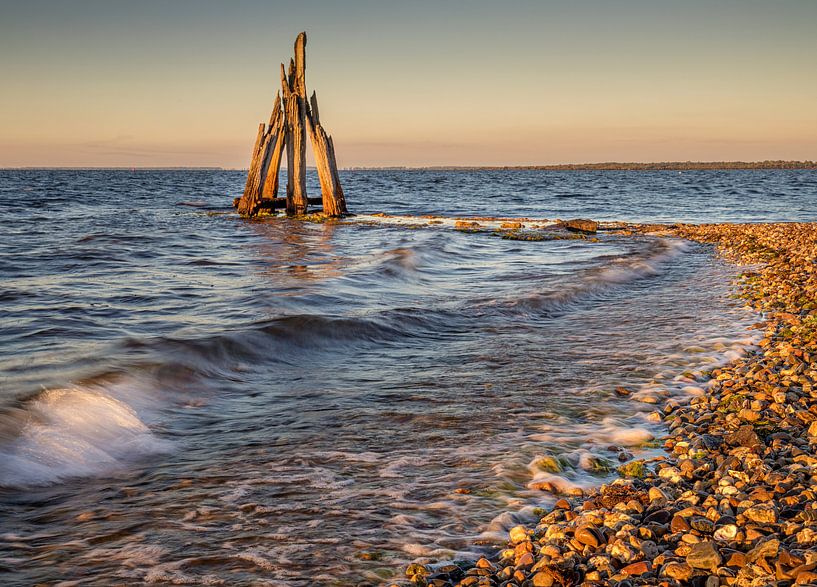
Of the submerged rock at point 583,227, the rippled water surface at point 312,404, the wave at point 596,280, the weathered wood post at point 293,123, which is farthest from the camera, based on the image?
the weathered wood post at point 293,123

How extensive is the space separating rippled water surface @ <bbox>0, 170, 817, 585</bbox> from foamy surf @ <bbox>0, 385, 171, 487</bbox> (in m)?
0.03

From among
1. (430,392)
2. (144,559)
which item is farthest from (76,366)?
→ (144,559)

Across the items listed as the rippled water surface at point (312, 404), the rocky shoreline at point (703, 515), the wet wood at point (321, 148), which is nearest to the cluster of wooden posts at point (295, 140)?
the wet wood at point (321, 148)

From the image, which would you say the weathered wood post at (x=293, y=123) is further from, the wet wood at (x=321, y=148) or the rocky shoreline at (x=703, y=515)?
the rocky shoreline at (x=703, y=515)

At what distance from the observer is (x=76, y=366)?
747 centimetres

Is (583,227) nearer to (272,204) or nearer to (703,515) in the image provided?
(272,204)

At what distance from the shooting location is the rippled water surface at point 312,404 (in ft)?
12.7

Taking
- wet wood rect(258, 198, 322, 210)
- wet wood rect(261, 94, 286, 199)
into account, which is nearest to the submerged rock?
wet wood rect(261, 94, 286, 199)

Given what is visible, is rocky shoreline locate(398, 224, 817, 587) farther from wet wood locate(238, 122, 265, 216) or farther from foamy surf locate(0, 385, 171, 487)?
wet wood locate(238, 122, 265, 216)

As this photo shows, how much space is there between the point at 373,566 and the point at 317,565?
0.98ft

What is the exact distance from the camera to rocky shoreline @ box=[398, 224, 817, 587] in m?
3.21

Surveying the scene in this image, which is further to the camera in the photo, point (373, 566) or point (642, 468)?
point (642, 468)

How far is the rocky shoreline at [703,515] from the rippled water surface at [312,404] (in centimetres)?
29

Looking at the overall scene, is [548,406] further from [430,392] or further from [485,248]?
[485,248]
